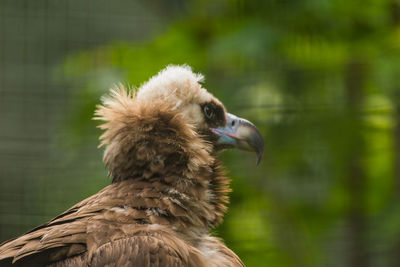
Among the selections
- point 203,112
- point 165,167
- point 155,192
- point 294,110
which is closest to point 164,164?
point 165,167

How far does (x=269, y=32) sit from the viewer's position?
12.7 feet

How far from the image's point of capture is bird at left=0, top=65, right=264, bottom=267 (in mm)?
2090

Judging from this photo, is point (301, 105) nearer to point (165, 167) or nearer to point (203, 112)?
point (203, 112)

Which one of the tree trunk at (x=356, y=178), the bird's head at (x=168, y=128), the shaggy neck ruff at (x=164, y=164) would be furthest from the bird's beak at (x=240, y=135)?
the tree trunk at (x=356, y=178)

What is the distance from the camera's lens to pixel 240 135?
268 cm

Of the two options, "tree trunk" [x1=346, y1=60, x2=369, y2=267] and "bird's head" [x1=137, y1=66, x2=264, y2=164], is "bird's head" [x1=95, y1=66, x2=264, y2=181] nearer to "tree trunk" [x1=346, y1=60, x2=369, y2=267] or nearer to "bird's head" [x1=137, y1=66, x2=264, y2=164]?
"bird's head" [x1=137, y1=66, x2=264, y2=164]

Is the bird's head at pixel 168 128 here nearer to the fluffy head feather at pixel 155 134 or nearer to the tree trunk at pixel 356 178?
the fluffy head feather at pixel 155 134

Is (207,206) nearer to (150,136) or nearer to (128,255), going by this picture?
(150,136)

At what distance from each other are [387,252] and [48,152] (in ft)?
7.16

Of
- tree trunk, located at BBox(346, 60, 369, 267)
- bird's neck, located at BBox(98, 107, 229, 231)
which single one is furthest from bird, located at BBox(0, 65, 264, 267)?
tree trunk, located at BBox(346, 60, 369, 267)

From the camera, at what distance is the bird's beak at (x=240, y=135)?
2664 millimetres

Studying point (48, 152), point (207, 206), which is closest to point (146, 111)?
point (207, 206)

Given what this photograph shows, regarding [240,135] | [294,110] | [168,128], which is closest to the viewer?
[168,128]

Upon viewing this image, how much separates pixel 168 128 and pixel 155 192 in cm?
24
